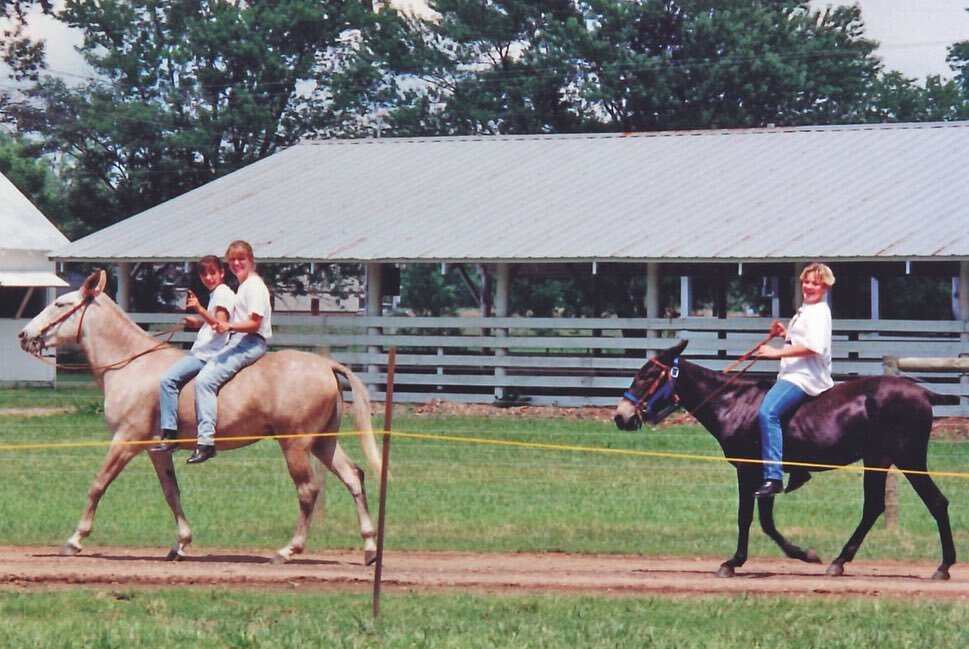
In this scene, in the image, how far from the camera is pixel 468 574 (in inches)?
492

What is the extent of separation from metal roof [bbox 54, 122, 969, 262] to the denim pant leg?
1602 cm

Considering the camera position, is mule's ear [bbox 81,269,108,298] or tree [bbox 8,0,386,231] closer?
mule's ear [bbox 81,269,108,298]

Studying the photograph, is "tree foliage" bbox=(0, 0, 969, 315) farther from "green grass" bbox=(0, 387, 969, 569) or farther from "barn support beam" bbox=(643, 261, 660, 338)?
"green grass" bbox=(0, 387, 969, 569)

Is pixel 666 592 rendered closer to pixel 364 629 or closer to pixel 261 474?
pixel 364 629

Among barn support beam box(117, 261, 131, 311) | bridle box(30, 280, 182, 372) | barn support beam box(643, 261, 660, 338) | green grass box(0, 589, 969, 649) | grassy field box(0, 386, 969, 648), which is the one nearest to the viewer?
green grass box(0, 589, 969, 649)

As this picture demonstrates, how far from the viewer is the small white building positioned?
3850 cm

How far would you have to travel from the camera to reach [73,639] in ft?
31.7

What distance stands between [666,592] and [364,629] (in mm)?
2569

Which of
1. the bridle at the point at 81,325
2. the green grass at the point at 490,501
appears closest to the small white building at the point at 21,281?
the green grass at the point at 490,501

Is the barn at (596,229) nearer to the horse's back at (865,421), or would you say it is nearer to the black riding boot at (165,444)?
the black riding boot at (165,444)

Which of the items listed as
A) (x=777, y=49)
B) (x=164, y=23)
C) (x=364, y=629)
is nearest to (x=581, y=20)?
(x=777, y=49)

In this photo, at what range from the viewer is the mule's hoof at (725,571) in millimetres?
12422

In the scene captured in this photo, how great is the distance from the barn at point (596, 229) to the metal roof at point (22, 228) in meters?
4.47

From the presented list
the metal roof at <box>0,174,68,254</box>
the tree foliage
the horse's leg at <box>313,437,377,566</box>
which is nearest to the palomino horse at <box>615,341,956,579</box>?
the horse's leg at <box>313,437,377,566</box>
